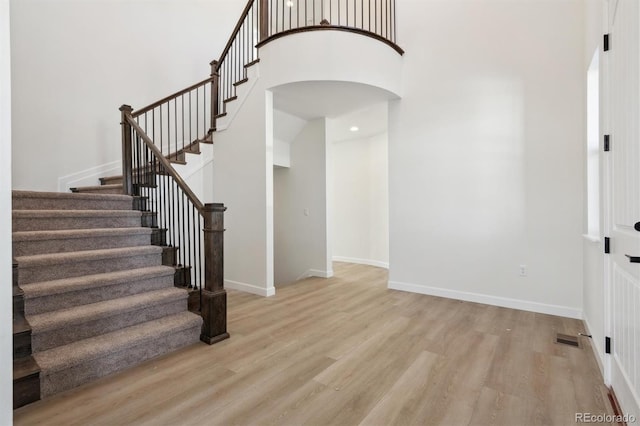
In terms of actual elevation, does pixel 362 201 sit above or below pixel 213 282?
above

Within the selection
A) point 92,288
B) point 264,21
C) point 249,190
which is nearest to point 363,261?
point 249,190

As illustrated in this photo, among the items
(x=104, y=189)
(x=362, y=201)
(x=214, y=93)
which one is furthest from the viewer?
(x=362, y=201)

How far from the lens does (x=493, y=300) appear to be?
12.0 ft

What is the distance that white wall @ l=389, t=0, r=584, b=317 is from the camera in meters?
3.27

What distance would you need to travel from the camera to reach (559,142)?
3.27 meters

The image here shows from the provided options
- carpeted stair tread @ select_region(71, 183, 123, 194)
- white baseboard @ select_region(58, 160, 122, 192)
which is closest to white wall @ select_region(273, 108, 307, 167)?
carpeted stair tread @ select_region(71, 183, 123, 194)

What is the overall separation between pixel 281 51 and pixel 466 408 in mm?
3982

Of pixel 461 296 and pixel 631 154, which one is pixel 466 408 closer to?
pixel 631 154

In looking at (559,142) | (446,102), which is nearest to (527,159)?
(559,142)

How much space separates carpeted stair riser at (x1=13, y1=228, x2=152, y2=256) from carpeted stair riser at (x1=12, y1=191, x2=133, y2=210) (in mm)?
583

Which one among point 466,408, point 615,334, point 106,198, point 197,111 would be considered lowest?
point 466,408

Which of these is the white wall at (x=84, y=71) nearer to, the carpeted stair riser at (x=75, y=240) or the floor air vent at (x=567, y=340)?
the carpeted stair riser at (x=75, y=240)

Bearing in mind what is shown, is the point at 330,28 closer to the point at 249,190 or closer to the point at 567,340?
the point at 249,190

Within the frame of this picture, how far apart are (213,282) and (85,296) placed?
0.92 meters
